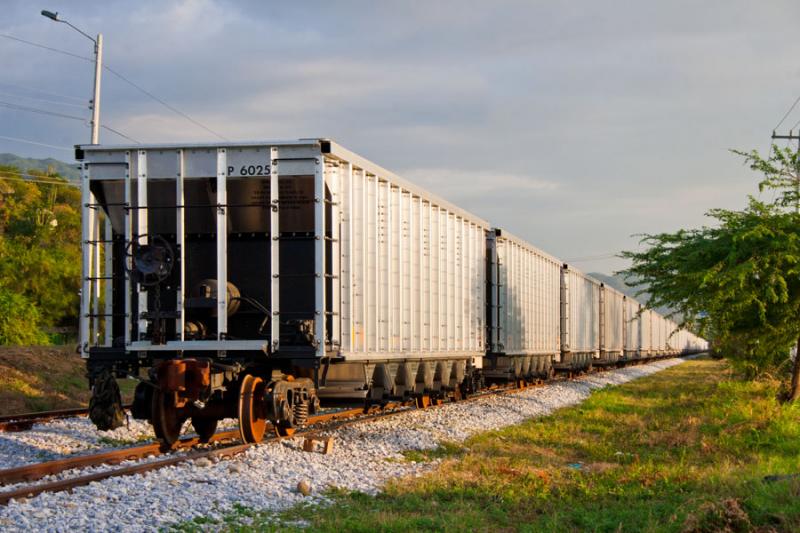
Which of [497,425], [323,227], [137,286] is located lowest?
[497,425]

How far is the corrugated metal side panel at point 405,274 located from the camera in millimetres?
12188

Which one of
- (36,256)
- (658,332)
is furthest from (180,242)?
(658,332)

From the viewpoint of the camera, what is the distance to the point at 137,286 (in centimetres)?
1135

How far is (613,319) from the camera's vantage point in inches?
1622

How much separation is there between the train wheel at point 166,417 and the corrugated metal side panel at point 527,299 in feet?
34.6

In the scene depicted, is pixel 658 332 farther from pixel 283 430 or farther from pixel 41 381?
pixel 283 430

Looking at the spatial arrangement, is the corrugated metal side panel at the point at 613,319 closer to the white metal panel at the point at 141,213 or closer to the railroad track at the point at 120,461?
the railroad track at the point at 120,461

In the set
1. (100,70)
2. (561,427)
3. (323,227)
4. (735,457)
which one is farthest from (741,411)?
(100,70)

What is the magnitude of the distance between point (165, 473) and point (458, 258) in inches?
368

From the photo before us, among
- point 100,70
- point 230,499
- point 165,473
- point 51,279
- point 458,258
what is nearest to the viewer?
point 230,499

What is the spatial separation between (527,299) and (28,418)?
12.6 m

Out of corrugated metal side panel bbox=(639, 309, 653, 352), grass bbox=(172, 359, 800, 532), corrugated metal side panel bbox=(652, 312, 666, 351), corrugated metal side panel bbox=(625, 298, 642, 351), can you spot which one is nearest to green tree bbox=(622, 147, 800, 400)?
grass bbox=(172, 359, 800, 532)

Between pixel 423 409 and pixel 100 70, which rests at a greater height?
pixel 100 70

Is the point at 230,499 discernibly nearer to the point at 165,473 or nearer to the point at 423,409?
the point at 165,473
